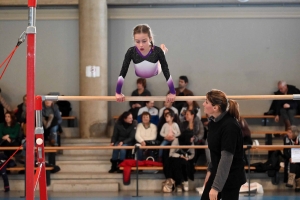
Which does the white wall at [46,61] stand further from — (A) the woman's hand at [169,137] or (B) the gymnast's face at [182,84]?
(A) the woman's hand at [169,137]

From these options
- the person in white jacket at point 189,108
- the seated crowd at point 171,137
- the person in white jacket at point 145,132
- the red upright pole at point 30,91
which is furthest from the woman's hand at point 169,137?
the red upright pole at point 30,91

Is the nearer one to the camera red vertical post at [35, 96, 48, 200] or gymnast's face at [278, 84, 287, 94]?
red vertical post at [35, 96, 48, 200]

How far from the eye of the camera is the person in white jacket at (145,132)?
31.3 feet

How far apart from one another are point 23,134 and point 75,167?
3.90ft

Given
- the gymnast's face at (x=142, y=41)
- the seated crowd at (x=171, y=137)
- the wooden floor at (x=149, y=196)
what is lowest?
the wooden floor at (x=149, y=196)

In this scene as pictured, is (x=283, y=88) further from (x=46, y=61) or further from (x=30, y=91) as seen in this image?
(x=30, y=91)

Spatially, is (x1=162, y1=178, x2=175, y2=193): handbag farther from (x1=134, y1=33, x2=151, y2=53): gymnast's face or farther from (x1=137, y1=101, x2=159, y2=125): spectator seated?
(x1=134, y1=33, x2=151, y2=53): gymnast's face

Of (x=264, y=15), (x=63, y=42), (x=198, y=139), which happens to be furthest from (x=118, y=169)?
(x=264, y=15)

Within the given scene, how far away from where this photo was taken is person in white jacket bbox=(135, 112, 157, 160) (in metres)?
9.55

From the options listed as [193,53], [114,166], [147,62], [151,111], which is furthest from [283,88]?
[147,62]

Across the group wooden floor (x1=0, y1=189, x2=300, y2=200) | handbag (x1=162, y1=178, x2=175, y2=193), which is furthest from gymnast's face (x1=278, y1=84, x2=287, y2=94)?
handbag (x1=162, y1=178, x2=175, y2=193)

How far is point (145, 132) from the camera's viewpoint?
9648 mm

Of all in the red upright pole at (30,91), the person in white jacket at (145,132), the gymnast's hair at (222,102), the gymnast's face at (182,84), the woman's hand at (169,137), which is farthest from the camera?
the gymnast's face at (182,84)

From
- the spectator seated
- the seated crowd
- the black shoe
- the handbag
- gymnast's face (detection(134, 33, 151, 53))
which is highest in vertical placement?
gymnast's face (detection(134, 33, 151, 53))
